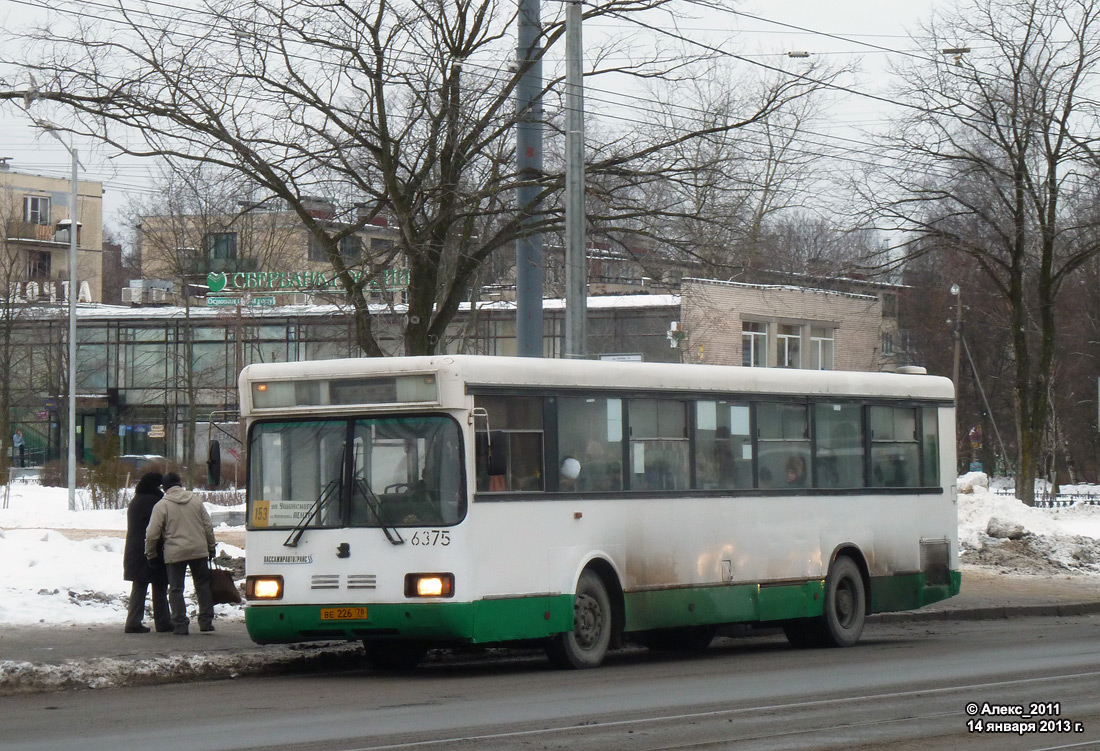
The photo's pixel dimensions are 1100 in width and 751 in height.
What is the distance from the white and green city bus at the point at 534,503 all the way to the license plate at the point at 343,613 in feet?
0.05

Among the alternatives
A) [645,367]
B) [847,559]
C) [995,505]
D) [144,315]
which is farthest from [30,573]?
[144,315]

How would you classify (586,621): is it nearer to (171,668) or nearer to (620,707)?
(620,707)

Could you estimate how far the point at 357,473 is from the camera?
13406mm

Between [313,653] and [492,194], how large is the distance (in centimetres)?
590

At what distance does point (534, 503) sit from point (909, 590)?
Answer: 20.6ft

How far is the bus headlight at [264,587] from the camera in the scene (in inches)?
531

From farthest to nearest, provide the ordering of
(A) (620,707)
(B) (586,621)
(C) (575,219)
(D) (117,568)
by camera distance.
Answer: (D) (117,568) < (C) (575,219) < (B) (586,621) < (A) (620,707)

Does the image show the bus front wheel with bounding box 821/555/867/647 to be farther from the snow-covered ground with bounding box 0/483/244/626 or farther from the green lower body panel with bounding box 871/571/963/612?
the snow-covered ground with bounding box 0/483/244/626

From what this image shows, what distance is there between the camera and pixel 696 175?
1859cm

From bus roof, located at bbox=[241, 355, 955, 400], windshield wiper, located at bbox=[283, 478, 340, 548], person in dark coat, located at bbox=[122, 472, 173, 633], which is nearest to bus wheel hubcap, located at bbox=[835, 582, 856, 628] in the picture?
bus roof, located at bbox=[241, 355, 955, 400]

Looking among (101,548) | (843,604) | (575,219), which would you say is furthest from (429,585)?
(101,548)

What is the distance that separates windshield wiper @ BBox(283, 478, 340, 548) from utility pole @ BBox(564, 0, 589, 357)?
4186mm

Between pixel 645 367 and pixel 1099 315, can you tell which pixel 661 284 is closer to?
pixel 645 367

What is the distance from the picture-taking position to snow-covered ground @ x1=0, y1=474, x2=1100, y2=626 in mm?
17500
